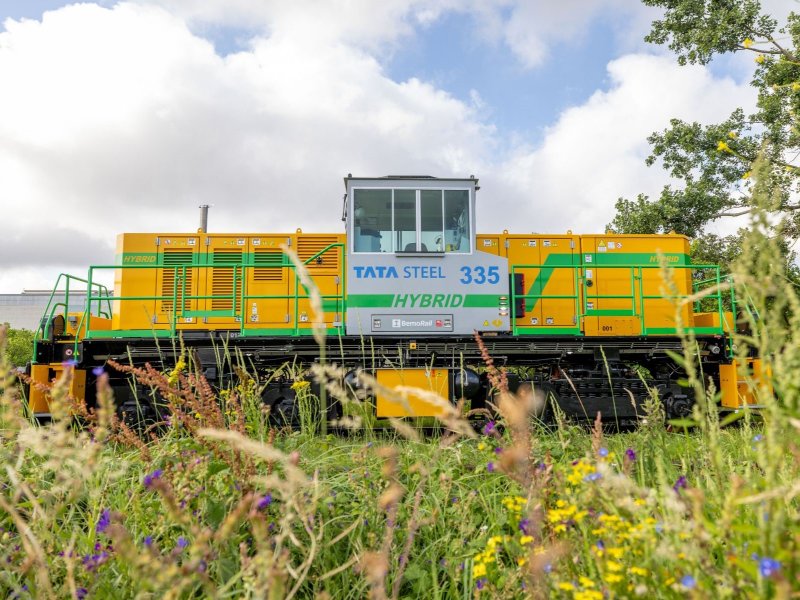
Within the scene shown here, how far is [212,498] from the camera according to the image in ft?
8.41

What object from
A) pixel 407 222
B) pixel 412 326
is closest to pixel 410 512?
pixel 412 326

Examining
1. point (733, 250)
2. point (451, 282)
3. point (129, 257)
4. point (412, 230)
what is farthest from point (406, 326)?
point (733, 250)

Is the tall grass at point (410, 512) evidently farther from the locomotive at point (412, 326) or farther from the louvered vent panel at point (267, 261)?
the louvered vent panel at point (267, 261)

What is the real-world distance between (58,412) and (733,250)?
20.7m

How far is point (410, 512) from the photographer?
289 cm

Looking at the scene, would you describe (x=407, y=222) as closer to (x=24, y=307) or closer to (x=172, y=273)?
(x=172, y=273)

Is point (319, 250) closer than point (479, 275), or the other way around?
point (479, 275)

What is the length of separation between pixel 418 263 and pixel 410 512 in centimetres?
524

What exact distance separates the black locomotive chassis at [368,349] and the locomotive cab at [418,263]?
0.70 ft

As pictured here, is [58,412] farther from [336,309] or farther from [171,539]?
[336,309]

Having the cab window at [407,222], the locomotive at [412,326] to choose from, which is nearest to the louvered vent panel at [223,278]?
the locomotive at [412,326]

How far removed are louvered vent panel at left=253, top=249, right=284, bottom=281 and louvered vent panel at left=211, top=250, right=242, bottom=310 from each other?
0.90 ft

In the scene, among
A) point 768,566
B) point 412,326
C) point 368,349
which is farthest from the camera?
point 412,326

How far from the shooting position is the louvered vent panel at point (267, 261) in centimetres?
913
